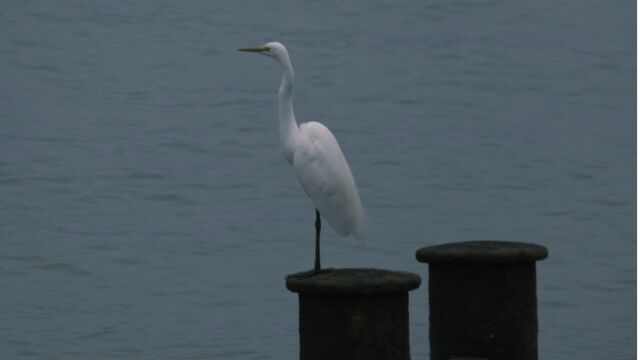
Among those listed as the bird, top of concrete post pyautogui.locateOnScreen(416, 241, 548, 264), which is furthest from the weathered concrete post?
the bird

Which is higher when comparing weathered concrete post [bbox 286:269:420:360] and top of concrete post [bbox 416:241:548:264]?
top of concrete post [bbox 416:241:548:264]

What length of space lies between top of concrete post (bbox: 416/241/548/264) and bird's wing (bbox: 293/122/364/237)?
0.90 metres

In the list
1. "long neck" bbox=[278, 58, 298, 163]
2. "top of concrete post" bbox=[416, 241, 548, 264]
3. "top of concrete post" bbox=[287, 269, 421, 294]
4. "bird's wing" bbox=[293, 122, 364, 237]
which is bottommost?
"top of concrete post" bbox=[287, 269, 421, 294]

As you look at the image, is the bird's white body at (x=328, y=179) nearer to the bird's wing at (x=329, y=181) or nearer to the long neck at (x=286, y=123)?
the bird's wing at (x=329, y=181)

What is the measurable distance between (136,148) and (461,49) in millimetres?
7523

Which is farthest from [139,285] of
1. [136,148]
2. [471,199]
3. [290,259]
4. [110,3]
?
[110,3]

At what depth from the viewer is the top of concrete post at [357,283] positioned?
22.9 ft

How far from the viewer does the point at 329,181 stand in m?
8.54

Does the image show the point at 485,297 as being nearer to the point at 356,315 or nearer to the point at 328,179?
the point at 356,315

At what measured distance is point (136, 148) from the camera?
19.8 metres

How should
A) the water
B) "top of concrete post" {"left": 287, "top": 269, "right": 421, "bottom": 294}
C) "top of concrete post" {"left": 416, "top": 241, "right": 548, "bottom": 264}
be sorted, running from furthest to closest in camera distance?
the water, "top of concrete post" {"left": 416, "top": 241, "right": 548, "bottom": 264}, "top of concrete post" {"left": 287, "top": 269, "right": 421, "bottom": 294}

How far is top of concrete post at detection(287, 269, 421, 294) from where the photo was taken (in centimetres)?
696

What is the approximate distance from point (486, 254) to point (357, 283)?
84 cm

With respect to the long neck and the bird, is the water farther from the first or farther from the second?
the bird
